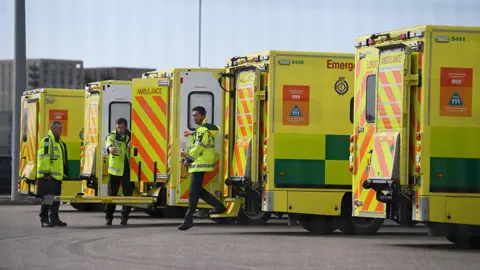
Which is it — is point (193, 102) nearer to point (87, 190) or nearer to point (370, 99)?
point (87, 190)

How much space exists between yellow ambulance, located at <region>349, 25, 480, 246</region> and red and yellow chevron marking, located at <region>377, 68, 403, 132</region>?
0.01m

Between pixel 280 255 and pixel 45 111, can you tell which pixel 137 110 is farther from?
pixel 280 255

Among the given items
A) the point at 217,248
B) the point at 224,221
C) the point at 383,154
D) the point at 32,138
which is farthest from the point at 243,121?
the point at 32,138

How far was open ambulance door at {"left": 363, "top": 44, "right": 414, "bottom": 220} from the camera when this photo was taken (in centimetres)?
1584

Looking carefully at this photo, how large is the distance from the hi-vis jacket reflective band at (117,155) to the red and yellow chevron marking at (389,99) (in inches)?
291

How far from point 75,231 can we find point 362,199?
4.88 m

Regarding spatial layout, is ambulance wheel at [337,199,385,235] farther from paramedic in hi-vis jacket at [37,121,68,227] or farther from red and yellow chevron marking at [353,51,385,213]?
paramedic in hi-vis jacket at [37,121,68,227]

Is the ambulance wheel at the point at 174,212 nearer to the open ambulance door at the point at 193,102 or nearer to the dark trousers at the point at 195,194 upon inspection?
the open ambulance door at the point at 193,102

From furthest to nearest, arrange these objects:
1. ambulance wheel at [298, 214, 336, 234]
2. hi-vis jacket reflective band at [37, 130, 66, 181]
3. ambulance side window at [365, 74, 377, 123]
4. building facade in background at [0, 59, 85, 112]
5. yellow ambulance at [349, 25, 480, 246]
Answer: building facade in background at [0, 59, 85, 112] → hi-vis jacket reflective band at [37, 130, 66, 181] → ambulance wheel at [298, 214, 336, 234] → ambulance side window at [365, 74, 377, 123] → yellow ambulance at [349, 25, 480, 246]

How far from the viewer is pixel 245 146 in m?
20.0

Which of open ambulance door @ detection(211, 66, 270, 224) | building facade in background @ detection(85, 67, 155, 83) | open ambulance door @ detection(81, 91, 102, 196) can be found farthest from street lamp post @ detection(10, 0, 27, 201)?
building facade in background @ detection(85, 67, 155, 83)

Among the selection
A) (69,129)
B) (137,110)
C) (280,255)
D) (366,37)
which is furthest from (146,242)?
(69,129)

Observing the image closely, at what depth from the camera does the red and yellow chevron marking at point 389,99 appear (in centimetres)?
1592

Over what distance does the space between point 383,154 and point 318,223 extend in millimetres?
3555
